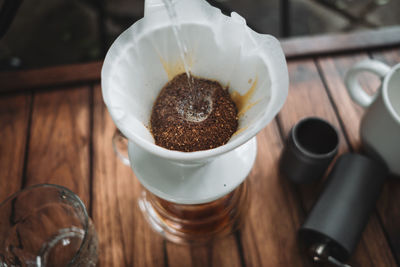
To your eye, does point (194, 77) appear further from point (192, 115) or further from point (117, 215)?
point (117, 215)

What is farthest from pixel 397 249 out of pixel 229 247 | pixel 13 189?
pixel 13 189

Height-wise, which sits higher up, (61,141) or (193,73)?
(193,73)

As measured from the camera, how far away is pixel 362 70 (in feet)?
1.96

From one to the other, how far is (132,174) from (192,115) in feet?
0.72

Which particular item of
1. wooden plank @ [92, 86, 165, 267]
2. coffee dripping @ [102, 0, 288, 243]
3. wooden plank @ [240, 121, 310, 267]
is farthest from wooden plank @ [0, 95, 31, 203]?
wooden plank @ [240, 121, 310, 267]

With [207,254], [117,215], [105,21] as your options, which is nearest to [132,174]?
[117,215]

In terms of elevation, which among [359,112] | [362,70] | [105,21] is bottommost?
[105,21]

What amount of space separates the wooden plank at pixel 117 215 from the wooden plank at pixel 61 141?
2cm

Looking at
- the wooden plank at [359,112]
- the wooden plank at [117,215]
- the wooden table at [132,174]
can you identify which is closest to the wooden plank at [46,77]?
the wooden table at [132,174]

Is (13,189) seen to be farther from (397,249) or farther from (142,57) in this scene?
(397,249)

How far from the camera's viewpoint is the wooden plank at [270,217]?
1.88 feet

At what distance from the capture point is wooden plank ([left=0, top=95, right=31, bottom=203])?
638 millimetres

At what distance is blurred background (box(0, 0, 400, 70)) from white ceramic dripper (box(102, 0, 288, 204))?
0.83 m

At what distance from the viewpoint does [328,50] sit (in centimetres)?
74
